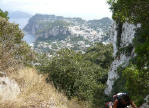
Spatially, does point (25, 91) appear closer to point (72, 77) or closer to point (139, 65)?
point (139, 65)

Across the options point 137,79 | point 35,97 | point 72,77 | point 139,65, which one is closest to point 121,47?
point 72,77

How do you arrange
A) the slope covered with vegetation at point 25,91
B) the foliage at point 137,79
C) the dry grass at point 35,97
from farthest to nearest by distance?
the slope covered with vegetation at point 25,91 < the dry grass at point 35,97 < the foliage at point 137,79

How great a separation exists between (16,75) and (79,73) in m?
7.87

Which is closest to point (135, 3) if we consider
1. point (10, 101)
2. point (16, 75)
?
point (10, 101)

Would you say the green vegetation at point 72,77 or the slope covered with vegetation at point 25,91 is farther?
the green vegetation at point 72,77

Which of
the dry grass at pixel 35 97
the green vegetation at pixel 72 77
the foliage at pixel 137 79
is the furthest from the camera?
the green vegetation at pixel 72 77

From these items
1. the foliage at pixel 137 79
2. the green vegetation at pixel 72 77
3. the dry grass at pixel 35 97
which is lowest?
the green vegetation at pixel 72 77

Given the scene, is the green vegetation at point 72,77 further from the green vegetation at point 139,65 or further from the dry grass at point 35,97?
the green vegetation at point 139,65

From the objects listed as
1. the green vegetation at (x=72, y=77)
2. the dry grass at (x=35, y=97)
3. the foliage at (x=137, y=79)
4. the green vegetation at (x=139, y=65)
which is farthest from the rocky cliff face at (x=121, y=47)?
the foliage at (x=137, y=79)

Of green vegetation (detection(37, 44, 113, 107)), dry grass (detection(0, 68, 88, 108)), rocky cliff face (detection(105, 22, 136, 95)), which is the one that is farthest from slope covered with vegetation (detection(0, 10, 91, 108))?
rocky cliff face (detection(105, 22, 136, 95))

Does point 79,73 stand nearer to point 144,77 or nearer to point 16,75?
point 16,75

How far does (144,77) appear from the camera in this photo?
4.56 m

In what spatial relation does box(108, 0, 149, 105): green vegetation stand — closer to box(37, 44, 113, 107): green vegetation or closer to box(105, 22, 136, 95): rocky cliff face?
box(105, 22, 136, 95): rocky cliff face

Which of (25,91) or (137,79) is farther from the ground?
(137,79)
